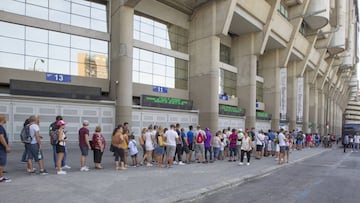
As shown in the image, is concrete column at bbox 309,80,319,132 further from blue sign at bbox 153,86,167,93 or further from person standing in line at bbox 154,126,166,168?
person standing in line at bbox 154,126,166,168

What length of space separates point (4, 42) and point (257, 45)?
23.1m

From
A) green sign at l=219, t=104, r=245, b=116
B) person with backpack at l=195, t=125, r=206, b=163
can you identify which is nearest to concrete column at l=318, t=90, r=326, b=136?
green sign at l=219, t=104, r=245, b=116

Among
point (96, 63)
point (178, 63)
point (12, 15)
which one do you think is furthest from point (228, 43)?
point (12, 15)

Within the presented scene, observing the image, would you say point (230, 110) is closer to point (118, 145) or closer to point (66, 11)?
point (66, 11)

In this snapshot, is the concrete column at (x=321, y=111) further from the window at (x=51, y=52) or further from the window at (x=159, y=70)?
the window at (x=51, y=52)

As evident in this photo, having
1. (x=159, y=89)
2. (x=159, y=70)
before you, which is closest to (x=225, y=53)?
(x=159, y=70)

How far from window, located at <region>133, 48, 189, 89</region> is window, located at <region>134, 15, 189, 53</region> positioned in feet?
3.53

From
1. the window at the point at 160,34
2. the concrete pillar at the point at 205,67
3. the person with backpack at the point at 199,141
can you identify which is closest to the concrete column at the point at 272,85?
the concrete pillar at the point at 205,67

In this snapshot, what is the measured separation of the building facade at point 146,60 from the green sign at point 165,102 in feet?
0.25

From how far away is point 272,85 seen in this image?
3709 cm

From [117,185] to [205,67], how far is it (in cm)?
1838

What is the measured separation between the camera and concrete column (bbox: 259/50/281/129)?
120 feet

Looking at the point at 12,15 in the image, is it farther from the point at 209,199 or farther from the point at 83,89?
the point at 209,199

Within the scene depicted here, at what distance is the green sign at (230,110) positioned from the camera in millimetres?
27508
